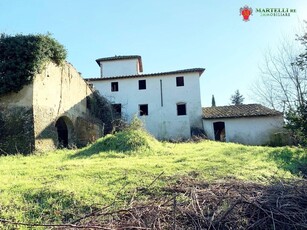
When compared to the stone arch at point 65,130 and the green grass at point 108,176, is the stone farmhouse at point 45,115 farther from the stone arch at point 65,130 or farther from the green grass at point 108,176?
the green grass at point 108,176

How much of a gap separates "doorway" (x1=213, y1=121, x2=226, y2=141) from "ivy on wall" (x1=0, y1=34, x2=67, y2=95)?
48.3 feet

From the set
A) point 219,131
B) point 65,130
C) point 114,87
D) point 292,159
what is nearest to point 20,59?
point 65,130

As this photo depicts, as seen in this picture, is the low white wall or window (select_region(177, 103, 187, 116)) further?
window (select_region(177, 103, 187, 116))

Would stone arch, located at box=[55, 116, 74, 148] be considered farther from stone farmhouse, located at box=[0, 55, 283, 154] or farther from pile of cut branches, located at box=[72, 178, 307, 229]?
pile of cut branches, located at box=[72, 178, 307, 229]

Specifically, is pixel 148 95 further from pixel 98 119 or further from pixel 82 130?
pixel 82 130

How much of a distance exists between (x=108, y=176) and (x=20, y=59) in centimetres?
885

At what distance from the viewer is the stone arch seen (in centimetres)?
1687

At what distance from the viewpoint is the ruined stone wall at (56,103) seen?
45.6 ft

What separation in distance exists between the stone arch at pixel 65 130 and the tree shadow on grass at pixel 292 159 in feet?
33.7

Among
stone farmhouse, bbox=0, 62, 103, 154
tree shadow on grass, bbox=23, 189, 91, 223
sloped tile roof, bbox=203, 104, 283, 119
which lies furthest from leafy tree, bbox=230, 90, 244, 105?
tree shadow on grass, bbox=23, 189, 91, 223

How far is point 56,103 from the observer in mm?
15625

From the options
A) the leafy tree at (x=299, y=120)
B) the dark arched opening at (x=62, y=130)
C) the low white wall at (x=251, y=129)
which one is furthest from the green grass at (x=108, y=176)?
the low white wall at (x=251, y=129)

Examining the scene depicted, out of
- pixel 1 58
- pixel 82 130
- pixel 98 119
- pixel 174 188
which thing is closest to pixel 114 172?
pixel 174 188

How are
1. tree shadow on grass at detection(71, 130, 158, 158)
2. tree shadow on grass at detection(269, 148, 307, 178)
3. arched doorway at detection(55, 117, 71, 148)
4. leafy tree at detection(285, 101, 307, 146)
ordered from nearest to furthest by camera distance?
tree shadow on grass at detection(269, 148, 307, 178) → tree shadow on grass at detection(71, 130, 158, 158) → leafy tree at detection(285, 101, 307, 146) → arched doorway at detection(55, 117, 71, 148)
